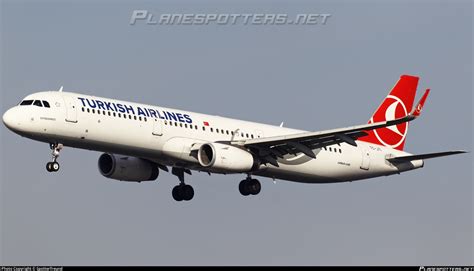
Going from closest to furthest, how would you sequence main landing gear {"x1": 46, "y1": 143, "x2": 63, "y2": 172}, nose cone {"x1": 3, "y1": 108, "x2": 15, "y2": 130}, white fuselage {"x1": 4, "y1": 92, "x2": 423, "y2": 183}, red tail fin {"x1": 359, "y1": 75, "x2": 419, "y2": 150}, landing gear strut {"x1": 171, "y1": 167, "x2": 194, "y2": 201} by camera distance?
1. nose cone {"x1": 3, "y1": 108, "x2": 15, "y2": 130}
2. white fuselage {"x1": 4, "y1": 92, "x2": 423, "y2": 183}
3. main landing gear {"x1": 46, "y1": 143, "x2": 63, "y2": 172}
4. landing gear strut {"x1": 171, "y1": 167, "x2": 194, "y2": 201}
5. red tail fin {"x1": 359, "y1": 75, "x2": 419, "y2": 150}

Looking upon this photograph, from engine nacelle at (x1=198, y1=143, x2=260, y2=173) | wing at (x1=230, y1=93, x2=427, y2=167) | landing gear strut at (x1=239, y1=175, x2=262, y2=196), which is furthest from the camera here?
landing gear strut at (x1=239, y1=175, x2=262, y2=196)

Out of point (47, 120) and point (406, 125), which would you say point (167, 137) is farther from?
point (406, 125)

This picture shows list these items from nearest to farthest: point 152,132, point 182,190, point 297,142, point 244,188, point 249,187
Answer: point 152,132 → point 297,142 → point 249,187 → point 244,188 → point 182,190

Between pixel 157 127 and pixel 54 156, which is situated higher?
pixel 157 127

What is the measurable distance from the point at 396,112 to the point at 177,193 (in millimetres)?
14499

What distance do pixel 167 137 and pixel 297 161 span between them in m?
8.05

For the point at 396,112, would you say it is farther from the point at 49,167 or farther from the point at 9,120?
the point at 9,120

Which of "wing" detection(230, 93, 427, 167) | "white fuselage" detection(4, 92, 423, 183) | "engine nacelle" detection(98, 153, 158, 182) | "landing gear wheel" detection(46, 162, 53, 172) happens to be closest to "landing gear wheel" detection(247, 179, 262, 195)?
"white fuselage" detection(4, 92, 423, 183)

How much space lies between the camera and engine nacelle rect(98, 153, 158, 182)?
62.4 m

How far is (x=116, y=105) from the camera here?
5684cm

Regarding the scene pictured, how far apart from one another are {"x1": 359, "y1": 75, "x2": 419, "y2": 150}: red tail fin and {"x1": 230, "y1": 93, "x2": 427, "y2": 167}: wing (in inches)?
286

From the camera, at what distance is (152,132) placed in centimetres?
5719

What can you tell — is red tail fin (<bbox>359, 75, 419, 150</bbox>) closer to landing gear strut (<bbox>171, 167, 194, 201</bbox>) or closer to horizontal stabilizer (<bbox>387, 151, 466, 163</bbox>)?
horizontal stabilizer (<bbox>387, 151, 466, 163</bbox>)

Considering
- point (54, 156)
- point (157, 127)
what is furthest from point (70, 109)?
point (157, 127)
